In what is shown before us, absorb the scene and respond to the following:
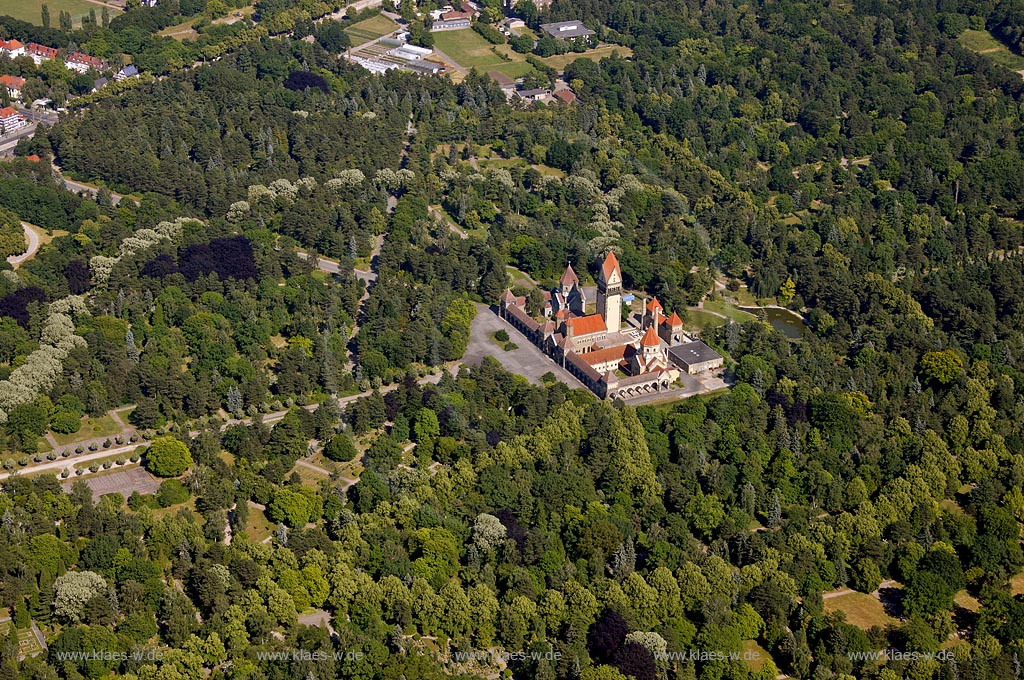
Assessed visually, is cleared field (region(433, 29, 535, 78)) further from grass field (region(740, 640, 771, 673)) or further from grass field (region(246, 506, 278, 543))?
grass field (region(740, 640, 771, 673))

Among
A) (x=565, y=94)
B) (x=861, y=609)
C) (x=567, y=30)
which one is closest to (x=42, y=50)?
(x=565, y=94)

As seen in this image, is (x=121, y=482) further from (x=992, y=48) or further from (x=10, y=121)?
(x=992, y=48)

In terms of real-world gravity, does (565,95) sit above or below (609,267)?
below

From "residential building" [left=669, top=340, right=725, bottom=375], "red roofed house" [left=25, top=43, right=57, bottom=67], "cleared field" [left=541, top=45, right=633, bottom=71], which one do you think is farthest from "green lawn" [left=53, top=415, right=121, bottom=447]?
"cleared field" [left=541, top=45, right=633, bottom=71]

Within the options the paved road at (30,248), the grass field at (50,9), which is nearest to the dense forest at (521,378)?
the paved road at (30,248)

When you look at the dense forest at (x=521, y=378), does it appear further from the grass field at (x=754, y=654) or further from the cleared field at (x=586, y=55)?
the cleared field at (x=586, y=55)

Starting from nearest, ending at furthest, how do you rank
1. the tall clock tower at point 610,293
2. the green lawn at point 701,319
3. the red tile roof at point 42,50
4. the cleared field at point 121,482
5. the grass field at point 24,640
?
the grass field at point 24,640 < the cleared field at point 121,482 < the tall clock tower at point 610,293 < the green lawn at point 701,319 < the red tile roof at point 42,50
